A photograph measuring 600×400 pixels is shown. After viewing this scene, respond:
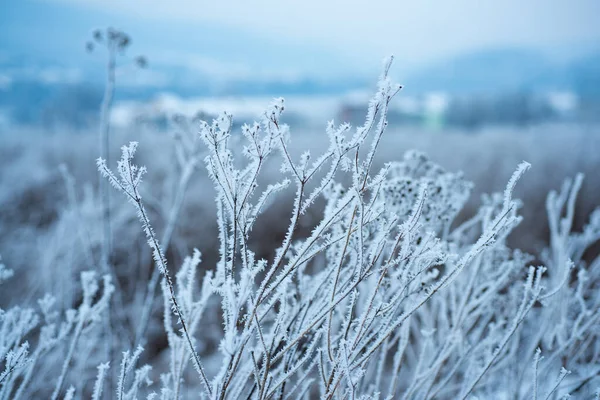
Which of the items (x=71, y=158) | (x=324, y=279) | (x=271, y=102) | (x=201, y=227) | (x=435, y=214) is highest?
(x=71, y=158)

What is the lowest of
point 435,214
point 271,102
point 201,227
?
point 201,227

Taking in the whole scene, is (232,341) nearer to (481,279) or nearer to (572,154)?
(481,279)

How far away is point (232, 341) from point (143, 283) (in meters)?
6.94

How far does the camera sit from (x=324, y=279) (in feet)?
4.15

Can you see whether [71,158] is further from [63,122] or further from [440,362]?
[440,362]

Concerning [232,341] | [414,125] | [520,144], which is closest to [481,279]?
[232,341]

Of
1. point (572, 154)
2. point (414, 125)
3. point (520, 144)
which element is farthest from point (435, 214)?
point (414, 125)

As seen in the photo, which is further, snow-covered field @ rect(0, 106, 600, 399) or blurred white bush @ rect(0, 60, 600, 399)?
snow-covered field @ rect(0, 106, 600, 399)

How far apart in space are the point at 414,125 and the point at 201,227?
13.0m

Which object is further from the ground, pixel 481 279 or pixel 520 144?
pixel 520 144

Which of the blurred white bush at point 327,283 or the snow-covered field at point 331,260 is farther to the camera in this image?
the snow-covered field at point 331,260

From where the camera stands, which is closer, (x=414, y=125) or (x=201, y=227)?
(x=201, y=227)

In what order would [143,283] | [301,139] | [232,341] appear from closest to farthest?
[232,341]
[143,283]
[301,139]

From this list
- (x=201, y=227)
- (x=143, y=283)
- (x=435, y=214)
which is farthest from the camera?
(x=201, y=227)
